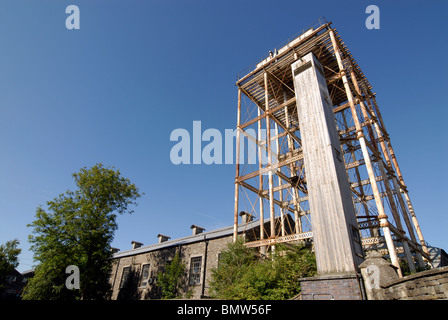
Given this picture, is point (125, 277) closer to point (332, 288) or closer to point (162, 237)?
point (162, 237)

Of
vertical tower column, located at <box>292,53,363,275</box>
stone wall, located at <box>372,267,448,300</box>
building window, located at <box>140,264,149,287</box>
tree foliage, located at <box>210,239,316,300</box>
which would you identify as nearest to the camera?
stone wall, located at <box>372,267,448,300</box>

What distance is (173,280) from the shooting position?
19.6 metres

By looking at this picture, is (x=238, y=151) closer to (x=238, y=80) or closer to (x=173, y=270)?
(x=238, y=80)

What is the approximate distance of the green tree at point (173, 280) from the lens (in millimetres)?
19234

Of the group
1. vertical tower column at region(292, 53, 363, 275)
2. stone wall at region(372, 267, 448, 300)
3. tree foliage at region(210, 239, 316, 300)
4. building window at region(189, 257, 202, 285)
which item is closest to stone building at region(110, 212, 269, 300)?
building window at region(189, 257, 202, 285)

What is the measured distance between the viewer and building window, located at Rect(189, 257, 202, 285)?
774 inches

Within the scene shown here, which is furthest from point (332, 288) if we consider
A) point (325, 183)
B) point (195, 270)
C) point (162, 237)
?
point (162, 237)

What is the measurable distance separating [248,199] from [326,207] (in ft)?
24.8

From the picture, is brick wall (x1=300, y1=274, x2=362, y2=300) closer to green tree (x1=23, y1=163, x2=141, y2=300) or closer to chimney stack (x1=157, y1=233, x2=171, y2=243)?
green tree (x1=23, y1=163, x2=141, y2=300)

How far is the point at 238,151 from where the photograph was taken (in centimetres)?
1995

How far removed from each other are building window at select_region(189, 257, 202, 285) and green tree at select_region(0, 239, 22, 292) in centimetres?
2722

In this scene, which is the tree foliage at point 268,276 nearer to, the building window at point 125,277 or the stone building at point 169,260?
the stone building at point 169,260

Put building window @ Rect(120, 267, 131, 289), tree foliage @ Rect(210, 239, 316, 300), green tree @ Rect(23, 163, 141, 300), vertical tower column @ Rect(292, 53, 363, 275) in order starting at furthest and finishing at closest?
building window @ Rect(120, 267, 131, 289) → green tree @ Rect(23, 163, 141, 300) → tree foliage @ Rect(210, 239, 316, 300) → vertical tower column @ Rect(292, 53, 363, 275)
